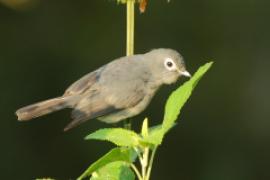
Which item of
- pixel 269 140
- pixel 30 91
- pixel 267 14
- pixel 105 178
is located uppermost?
pixel 105 178

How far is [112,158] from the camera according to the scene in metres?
1.76

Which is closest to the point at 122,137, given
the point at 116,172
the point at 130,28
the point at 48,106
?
the point at 116,172

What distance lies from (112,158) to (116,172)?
0.32 ft

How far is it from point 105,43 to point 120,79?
378 centimetres

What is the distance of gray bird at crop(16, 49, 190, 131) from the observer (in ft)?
11.5

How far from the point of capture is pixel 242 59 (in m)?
7.67

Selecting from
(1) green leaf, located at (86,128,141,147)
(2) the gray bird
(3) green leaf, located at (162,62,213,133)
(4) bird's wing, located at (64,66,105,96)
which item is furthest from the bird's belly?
(3) green leaf, located at (162,62,213,133)

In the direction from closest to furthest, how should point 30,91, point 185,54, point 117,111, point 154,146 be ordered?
point 154,146, point 117,111, point 30,91, point 185,54

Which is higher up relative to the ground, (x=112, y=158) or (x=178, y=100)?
(x=178, y=100)

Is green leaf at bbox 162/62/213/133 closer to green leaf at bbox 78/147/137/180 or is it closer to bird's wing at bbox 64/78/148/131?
green leaf at bbox 78/147/137/180

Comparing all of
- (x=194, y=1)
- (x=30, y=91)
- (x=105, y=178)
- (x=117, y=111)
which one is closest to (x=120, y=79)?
(x=117, y=111)

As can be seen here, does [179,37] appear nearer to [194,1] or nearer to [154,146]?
[194,1]

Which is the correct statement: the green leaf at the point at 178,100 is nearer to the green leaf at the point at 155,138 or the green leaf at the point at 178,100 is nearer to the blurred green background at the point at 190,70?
the green leaf at the point at 155,138

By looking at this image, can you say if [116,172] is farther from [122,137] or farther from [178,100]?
[178,100]
